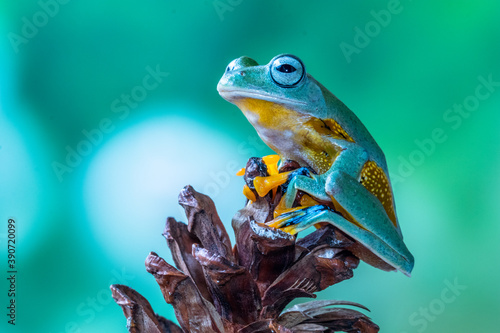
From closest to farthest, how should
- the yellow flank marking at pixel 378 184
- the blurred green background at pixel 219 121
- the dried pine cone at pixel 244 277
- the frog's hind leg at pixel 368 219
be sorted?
the dried pine cone at pixel 244 277
the frog's hind leg at pixel 368 219
the yellow flank marking at pixel 378 184
the blurred green background at pixel 219 121

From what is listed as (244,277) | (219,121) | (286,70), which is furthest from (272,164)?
(219,121)

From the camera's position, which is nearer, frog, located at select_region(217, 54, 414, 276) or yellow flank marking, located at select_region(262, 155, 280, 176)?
frog, located at select_region(217, 54, 414, 276)

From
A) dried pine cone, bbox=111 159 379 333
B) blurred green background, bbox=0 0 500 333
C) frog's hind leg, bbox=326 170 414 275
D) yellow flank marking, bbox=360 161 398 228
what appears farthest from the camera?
blurred green background, bbox=0 0 500 333

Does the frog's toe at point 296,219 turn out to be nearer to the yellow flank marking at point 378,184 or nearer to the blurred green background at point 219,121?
the yellow flank marking at point 378,184

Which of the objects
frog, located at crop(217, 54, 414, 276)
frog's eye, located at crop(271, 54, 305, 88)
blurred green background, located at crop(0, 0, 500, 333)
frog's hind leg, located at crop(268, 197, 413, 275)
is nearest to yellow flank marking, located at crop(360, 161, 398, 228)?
frog, located at crop(217, 54, 414, 276)

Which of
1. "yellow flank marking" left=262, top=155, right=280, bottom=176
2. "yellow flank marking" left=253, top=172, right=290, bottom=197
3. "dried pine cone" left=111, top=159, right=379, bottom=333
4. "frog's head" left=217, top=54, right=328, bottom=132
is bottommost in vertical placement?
"dried pine cone" left=111, top=159, right=379, bottom=333

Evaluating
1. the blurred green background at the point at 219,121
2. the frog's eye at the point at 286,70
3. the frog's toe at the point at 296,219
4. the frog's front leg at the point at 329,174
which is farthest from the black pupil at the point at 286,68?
the blurred green background at the point at 219,121

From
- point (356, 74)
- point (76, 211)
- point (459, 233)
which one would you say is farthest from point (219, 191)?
point (459, 233)

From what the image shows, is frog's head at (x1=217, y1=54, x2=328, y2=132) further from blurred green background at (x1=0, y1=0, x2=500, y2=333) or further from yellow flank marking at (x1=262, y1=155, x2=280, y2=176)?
blurred green background at (x1=0, y1=0, x2=500, y2=333)

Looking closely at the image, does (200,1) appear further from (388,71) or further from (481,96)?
(481,96)
